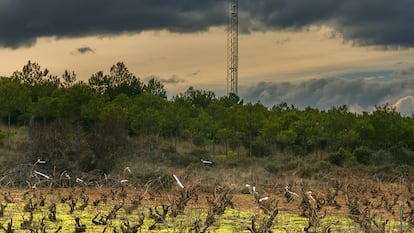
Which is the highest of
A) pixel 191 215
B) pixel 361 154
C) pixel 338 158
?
pixel 191 215

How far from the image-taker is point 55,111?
4169cm

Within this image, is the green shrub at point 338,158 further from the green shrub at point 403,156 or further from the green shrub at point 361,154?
the green shrub at point 403,156

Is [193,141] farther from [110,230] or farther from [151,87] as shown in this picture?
[110,230]

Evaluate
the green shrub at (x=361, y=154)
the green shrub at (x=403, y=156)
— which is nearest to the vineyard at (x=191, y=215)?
the green shrub at (x=361, y=154)

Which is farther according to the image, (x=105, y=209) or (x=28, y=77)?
(x=28, y=77)

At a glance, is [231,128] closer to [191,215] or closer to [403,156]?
[403,156]

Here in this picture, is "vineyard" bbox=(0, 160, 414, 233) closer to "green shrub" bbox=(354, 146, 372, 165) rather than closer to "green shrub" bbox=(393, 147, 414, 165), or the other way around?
"green shrub" bbox=(354, 146, 372, 165)

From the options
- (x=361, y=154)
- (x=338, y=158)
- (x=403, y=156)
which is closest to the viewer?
(x=338, y=158)

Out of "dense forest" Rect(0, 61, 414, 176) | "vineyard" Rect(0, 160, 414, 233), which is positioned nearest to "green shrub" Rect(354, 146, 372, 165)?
"dense forest" Rect(0, 61, 414, 176)

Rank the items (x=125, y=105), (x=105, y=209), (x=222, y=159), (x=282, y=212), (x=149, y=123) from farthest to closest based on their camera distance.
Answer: (x=125, y=105) < (x=149, y=123) < (x=222, y=159) < (x=282, y=212) < (x=105, y=209)

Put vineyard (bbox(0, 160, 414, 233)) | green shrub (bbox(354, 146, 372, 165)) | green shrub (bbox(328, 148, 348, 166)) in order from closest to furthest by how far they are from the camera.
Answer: vineyard (bbox(0, 160, 414, 233))
green shrub (bbox(328, 148, 348, 166))
green shrub (bbox(354, 146, 372, 165))

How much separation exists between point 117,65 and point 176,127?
49.3 feet

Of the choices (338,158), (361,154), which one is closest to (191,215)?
(338,158)

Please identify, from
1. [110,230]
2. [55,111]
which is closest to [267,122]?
[55,111]
